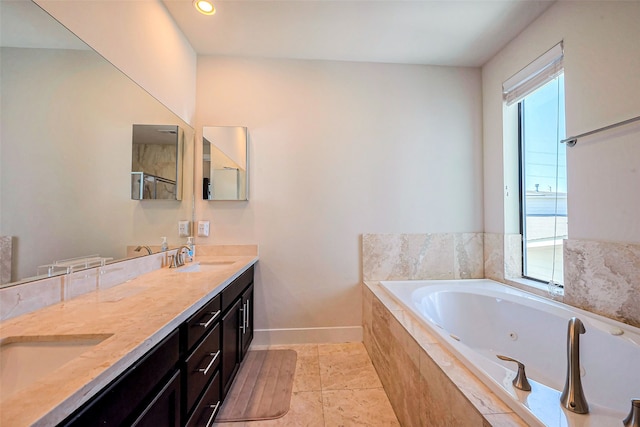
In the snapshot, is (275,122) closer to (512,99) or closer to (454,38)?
(454,38)

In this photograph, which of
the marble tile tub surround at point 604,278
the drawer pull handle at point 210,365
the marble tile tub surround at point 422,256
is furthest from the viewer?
the marble tile tub surround at point 422,256

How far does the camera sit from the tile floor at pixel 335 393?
1.36 metres

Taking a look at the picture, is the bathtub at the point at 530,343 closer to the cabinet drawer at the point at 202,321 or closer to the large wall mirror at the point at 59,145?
the cabinet drawer at the point at 202,321

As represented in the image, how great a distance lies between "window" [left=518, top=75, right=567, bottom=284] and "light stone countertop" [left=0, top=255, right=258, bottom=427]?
7.42 feet

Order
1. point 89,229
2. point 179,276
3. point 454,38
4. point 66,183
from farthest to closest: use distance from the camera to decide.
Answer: point 454,38
point 179,276
point 89,229
point 66,183

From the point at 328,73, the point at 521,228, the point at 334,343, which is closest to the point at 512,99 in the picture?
the point at 521,228

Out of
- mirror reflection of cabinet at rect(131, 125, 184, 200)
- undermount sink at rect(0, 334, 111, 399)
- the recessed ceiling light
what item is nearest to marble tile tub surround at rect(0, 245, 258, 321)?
undermount sink at rect(0, 334, 111, 399)

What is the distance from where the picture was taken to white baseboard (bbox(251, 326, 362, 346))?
7.13ft

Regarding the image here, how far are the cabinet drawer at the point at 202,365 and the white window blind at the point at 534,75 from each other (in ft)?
8.79

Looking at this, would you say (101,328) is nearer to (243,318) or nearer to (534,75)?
(243,318)

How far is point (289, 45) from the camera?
6.72ft

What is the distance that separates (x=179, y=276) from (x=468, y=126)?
8.84 ft

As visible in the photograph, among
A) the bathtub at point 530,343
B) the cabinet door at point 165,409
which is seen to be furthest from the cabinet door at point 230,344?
the bathtub at point 530,343

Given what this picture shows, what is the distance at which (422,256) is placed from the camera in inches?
89.4
